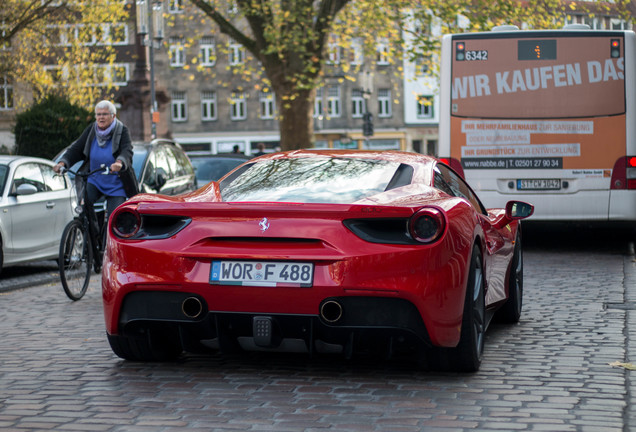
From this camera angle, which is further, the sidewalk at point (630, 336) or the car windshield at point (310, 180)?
the car windshield at point (310, 180)

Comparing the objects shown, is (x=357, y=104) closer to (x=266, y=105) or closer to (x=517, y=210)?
(x=266, y=105)

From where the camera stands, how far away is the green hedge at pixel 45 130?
2350 centimetres

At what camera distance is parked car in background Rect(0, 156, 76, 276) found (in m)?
12.1

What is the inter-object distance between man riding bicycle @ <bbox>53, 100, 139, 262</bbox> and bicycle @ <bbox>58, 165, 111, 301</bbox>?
12cm

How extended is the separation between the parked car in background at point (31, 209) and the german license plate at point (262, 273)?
6.85 meters

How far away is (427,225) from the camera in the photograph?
18.3 feet

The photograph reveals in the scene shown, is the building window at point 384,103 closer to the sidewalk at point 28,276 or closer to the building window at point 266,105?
the building window at point 266,105

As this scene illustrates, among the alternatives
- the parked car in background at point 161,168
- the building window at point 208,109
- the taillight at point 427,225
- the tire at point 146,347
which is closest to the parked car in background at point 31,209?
the parked car in background at point 161,168

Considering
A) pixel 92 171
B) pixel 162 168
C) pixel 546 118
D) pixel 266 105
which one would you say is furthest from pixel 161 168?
pixel 266 105

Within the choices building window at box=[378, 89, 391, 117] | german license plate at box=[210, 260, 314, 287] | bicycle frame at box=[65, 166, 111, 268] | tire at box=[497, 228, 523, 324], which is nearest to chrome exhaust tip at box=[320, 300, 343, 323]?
german license plate at box=[210, 260, 314, 287]

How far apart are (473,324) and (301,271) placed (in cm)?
101

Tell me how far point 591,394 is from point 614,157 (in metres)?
9.27

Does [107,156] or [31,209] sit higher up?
[107,156]

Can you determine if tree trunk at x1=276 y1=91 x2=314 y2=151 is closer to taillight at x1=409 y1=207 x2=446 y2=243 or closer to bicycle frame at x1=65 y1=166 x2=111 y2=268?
bicycle frame at x1=65 y1=166 x2=111 y2=268
